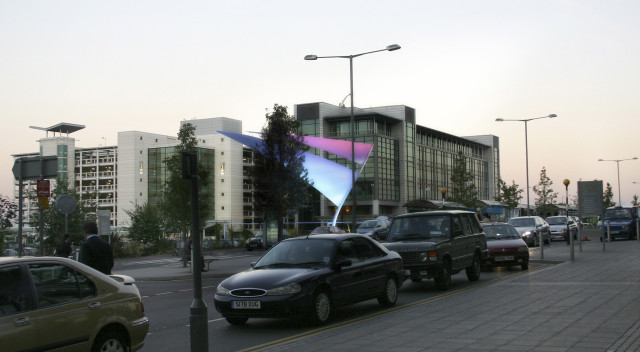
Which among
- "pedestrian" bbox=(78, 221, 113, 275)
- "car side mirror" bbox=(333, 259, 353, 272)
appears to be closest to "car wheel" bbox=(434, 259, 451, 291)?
"car side mirror" bbox=(333, 259, 353, 272)

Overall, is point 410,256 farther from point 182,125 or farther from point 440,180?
point 440,180

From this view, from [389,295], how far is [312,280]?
8.82 feet

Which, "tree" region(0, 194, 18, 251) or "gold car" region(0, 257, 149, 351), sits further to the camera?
"tree" region(0, 194, 18, 251)

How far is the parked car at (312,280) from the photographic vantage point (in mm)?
10305

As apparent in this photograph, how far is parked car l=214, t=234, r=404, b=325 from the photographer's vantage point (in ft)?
33.8

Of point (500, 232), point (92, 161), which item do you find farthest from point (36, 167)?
point (92, 161)

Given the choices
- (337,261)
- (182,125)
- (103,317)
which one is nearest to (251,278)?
(337,261)

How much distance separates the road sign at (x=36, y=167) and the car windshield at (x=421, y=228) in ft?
26.5

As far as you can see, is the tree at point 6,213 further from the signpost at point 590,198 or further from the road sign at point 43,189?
the signpost at point 590,198

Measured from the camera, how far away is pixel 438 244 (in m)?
15.3

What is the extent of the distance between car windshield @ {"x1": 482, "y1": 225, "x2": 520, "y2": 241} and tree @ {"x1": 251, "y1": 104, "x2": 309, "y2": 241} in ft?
49.0

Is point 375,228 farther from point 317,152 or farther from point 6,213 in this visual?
point 317,152

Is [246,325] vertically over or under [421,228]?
under

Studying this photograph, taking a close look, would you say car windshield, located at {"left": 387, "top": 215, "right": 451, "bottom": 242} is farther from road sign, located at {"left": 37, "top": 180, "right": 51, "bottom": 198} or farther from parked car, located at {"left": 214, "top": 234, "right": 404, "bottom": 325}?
road sign, located at {"left": 37, "top": 180, "right": 51, "bottom": 198}
